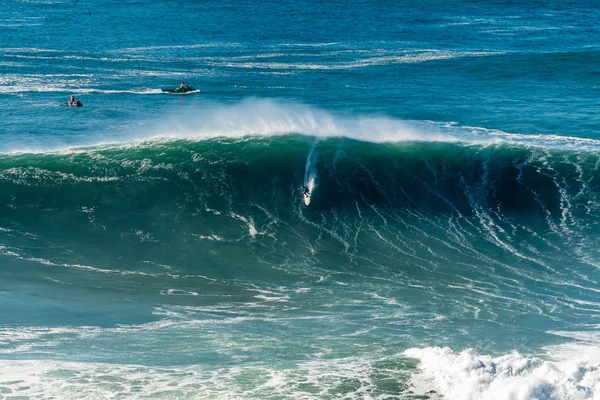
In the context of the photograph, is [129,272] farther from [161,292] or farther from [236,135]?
[236,135]

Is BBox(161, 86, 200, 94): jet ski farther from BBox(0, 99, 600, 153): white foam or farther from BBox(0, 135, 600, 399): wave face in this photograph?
BBox(0, 135, 600, 399): wave face

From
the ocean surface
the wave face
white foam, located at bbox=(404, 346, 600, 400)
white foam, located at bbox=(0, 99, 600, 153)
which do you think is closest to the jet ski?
the ocean surface

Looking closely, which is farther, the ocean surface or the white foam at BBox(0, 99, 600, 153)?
the white foam at BBox(0, 99, 600, 153)

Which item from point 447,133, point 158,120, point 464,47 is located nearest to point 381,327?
point 447,133

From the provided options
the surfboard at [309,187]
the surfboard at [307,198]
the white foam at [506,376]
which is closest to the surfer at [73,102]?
the surfboard at [309,187]

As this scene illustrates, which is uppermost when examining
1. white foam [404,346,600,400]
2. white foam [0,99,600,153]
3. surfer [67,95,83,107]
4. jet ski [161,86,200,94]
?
jet ski [161,86,200,94]

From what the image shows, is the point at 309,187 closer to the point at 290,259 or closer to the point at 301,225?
the point at 301,225

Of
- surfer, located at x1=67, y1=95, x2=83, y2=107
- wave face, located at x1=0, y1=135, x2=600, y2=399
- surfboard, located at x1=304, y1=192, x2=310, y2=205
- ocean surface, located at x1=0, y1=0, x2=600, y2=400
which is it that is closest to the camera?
ocean surface, located at x1=0, y1=0, x2=600, y2=400
